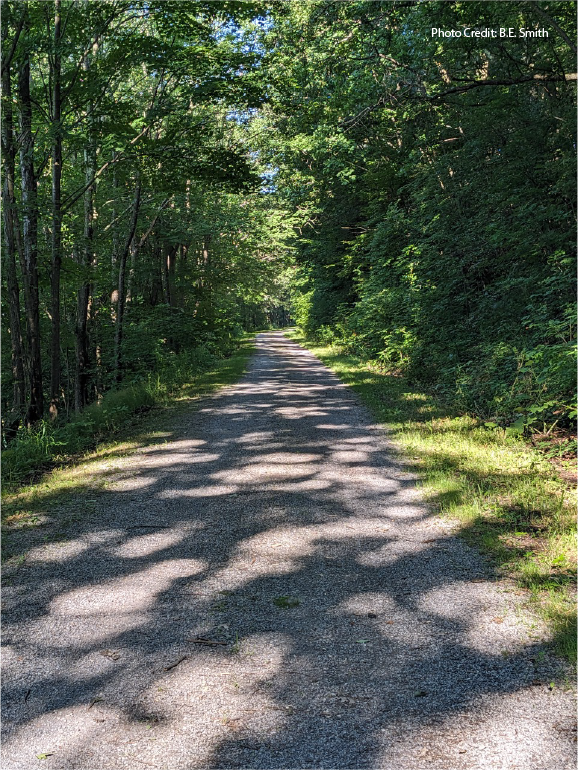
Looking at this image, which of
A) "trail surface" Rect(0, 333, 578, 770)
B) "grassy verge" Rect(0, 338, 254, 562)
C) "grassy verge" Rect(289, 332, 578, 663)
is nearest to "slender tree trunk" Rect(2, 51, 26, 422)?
"grassy verge" Rect(0, 338, 254, 562)

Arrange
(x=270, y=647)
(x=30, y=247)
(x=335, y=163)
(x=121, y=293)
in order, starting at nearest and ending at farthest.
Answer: (x=270, y=647)
(x=30, y=247)
(x=121, y=293)
(x=335, y=163)

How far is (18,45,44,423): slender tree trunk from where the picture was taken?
8664mm

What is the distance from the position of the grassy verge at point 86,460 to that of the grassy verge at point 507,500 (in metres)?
3.35

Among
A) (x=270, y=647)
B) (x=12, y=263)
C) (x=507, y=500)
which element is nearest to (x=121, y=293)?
(x=12, y=263)

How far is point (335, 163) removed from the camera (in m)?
16.0

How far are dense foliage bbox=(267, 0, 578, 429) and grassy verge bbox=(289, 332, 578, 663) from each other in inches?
24.4

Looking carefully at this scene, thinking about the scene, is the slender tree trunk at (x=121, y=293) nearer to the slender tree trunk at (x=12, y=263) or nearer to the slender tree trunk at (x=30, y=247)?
the slender tree trunk at (x=12, y=263)

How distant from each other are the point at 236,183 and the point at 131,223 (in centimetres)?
481

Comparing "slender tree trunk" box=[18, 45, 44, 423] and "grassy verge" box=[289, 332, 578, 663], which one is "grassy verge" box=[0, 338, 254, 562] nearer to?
"slender tree trunk" box=[18, 45, 44, 423]

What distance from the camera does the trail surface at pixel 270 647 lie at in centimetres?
214

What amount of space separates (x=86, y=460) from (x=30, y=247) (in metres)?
4.30

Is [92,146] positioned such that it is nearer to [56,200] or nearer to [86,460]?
[56,200]

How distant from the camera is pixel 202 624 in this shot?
3.02 metres

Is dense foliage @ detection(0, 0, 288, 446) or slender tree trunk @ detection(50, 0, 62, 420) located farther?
dense foliage @ detection(0, 0, 288, 446)
